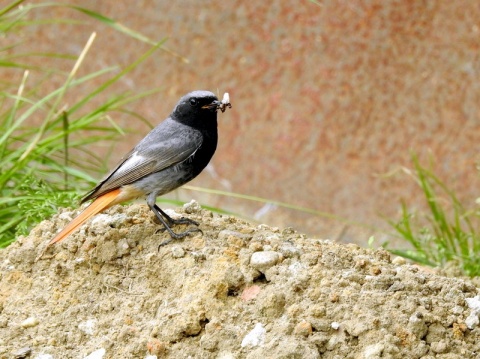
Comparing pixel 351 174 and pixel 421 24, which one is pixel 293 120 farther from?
pixel 421 24

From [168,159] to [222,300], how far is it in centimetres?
83

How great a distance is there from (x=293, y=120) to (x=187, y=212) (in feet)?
7.92

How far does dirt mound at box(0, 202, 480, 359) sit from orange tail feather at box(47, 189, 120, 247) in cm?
11

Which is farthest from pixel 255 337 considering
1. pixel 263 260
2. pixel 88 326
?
pixel 88 326

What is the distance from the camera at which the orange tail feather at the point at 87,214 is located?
3.87 meters

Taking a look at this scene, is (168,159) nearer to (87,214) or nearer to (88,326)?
(87,214)

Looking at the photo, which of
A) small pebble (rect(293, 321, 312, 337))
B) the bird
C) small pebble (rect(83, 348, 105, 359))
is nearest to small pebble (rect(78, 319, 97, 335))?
small pebble (rect(83, 348, 105, 359))

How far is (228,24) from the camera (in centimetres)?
668

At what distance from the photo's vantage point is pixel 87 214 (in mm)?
3885

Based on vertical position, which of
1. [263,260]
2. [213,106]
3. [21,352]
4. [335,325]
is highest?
[213,106]

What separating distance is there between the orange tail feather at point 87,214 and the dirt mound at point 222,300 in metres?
0.11

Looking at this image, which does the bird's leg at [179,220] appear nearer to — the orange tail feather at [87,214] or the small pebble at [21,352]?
Result: the orange tail feather at [87,214]

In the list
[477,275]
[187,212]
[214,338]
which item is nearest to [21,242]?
[187,212]

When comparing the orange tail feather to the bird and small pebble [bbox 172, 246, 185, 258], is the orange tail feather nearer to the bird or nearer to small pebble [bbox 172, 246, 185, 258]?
the bird
